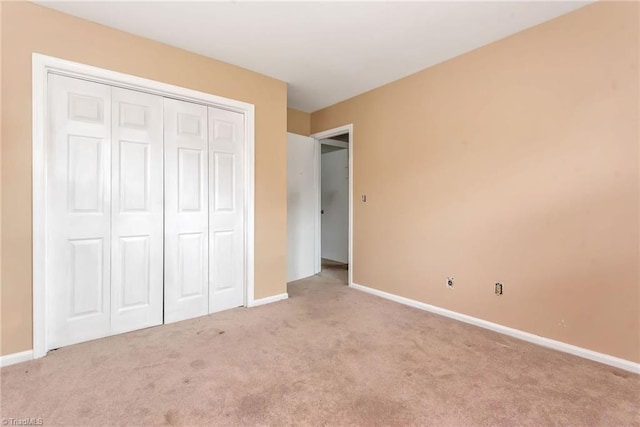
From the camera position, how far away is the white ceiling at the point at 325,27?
82.1 inches

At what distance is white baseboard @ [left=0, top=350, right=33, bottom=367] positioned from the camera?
1.97 meters

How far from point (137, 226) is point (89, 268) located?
459 mm

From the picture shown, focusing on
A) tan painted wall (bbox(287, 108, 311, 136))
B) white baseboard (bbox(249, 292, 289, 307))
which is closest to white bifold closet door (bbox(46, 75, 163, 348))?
white baseboard (bbox(249, 292, 289, 307))

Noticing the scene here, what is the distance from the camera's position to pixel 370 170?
3.68 meters

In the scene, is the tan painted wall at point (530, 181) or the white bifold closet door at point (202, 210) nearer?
the tan painted wall at point (530, 181)

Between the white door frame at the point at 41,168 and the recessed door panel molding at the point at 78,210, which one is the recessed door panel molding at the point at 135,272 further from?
the white door frame at the point at 41,168

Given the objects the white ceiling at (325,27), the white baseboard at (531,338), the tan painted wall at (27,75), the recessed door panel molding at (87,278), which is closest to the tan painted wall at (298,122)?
the white ceiling at (325,27)

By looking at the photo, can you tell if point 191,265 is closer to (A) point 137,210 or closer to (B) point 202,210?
(B) point 202,210

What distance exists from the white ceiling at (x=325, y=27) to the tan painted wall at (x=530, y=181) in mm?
277

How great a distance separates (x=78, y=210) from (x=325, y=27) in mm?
2396

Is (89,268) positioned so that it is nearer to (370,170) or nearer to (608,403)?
(370,170)

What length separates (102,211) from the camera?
7.77 ft

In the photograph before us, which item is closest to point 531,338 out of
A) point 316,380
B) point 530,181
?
point 530,181

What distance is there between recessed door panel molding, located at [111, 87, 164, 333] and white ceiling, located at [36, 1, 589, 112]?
0.60m
